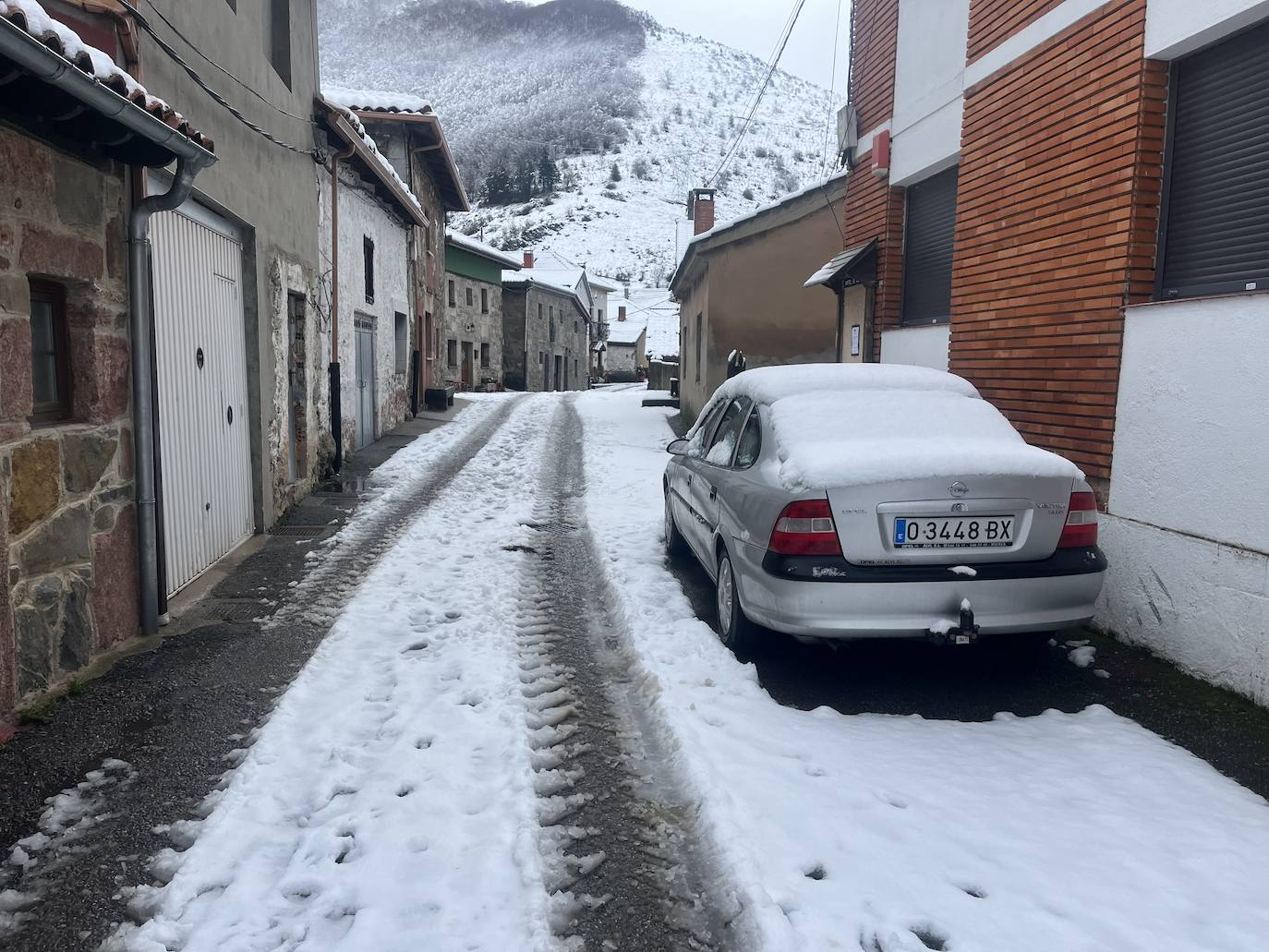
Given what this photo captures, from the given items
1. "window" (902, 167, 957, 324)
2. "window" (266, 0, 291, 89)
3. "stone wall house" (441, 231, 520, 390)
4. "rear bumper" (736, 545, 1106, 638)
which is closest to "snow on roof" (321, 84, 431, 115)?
"window" (266, 0, 291, 89)

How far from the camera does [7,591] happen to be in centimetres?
363

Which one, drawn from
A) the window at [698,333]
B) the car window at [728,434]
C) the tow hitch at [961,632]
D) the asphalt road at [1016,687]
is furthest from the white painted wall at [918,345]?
the window at [698,333]

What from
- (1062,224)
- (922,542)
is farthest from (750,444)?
(1062,224)

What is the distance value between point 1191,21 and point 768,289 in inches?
427

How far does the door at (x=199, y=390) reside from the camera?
217 inches

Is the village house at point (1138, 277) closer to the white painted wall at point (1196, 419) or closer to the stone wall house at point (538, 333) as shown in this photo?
the white painted wall at point (1196, 419)

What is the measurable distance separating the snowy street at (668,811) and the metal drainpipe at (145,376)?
0.78 meters

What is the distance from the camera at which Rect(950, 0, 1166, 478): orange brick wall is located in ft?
16.8

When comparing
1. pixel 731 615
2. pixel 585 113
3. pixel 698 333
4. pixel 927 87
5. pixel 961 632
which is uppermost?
pixel 585 113

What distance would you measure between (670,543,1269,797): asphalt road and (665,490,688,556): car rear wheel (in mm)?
1939

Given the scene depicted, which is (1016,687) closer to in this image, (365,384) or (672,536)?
(672,536)

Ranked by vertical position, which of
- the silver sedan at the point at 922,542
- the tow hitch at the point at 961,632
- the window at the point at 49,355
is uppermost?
the window at the point at 49,355

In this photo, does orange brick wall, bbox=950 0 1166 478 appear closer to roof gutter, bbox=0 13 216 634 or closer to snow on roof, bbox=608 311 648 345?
roof gutter, bbox=0 13 216 634

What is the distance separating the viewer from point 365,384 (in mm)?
14219
